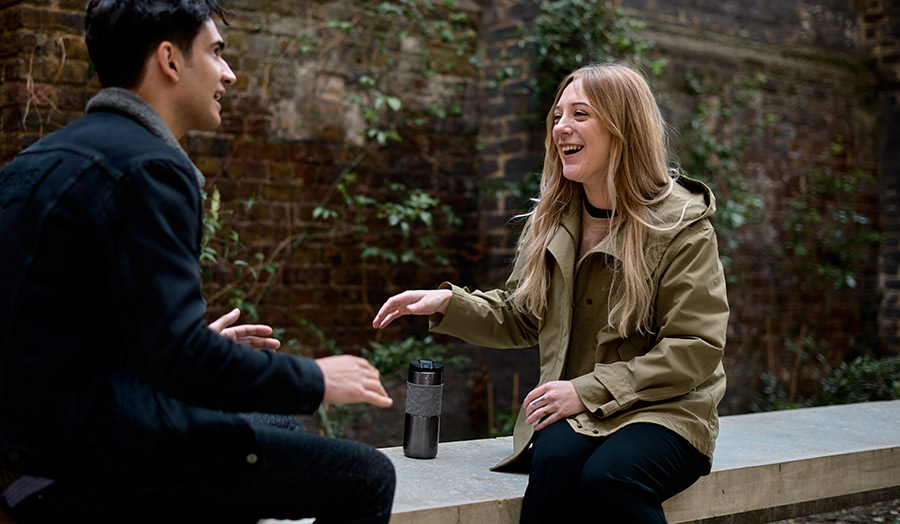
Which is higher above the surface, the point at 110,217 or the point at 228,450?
the point at 110,217

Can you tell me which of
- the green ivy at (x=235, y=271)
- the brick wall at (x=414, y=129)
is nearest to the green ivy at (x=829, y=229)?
the brick wall at (x=414, y=129)

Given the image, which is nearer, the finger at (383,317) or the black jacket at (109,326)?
the black jacket at (109,326)

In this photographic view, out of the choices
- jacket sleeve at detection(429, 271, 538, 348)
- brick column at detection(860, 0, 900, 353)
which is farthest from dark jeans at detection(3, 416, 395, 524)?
brick column at detection(860, 0, 900, 353)

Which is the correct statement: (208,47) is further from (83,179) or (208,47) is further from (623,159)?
(623,159)

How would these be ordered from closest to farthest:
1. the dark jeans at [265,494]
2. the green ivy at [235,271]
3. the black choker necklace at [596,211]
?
the dark jeans at [265,494]
the black choker necklace at [596,211]
the green ivy at [235,271]

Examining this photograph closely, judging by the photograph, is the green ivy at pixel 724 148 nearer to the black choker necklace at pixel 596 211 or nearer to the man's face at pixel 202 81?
the black choker necklace at pixel 596 211

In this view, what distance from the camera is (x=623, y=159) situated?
2660 millimetres

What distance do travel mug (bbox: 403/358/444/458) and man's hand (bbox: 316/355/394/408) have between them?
1.14m

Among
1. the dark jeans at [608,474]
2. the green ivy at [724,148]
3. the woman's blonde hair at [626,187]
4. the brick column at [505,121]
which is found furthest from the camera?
the green ivy at [724,148]

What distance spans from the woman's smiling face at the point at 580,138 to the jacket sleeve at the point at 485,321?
1.50ft

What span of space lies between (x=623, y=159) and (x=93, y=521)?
5.96ft

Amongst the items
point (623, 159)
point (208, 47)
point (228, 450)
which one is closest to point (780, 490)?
point (623, 159)

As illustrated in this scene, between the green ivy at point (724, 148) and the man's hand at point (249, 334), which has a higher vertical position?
the man's hand at point (249, 334)

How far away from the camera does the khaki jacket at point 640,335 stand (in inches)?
94.7
